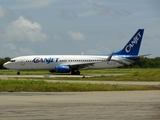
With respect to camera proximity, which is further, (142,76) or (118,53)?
(118,53)

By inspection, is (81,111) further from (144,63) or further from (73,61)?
(144,63)

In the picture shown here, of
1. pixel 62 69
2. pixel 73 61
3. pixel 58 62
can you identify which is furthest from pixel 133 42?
pixel 62 69

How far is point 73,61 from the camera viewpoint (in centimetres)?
7531

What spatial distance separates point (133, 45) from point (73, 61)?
33.7 feet

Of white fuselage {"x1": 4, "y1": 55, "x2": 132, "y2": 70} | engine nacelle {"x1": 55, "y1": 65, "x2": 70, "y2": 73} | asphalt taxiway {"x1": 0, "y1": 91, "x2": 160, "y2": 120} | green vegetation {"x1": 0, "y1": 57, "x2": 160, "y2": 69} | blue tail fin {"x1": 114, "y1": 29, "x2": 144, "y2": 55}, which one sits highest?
green vegetation {"x1": 0, "y1": 57, "x2": 160, "y2": 69}

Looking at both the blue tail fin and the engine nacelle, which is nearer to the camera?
the engine nacelle

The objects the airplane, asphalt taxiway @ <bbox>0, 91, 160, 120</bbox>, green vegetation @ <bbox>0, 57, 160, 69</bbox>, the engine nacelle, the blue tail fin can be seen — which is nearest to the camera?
asphalt taxiway @ <bbox>0, 91, 160, 120</bbox>

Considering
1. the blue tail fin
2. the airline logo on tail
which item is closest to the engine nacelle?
the blue tail fin

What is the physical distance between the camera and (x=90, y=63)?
74.1 m

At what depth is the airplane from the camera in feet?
242

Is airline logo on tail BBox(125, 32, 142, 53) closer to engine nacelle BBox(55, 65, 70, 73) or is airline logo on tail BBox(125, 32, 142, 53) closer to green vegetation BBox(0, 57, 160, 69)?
engine nacelle BBox(55, 65, 70, 73)

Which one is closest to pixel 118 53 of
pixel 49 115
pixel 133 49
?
pixel 133 49

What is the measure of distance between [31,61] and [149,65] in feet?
224

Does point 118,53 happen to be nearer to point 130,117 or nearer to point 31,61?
point 31,61
